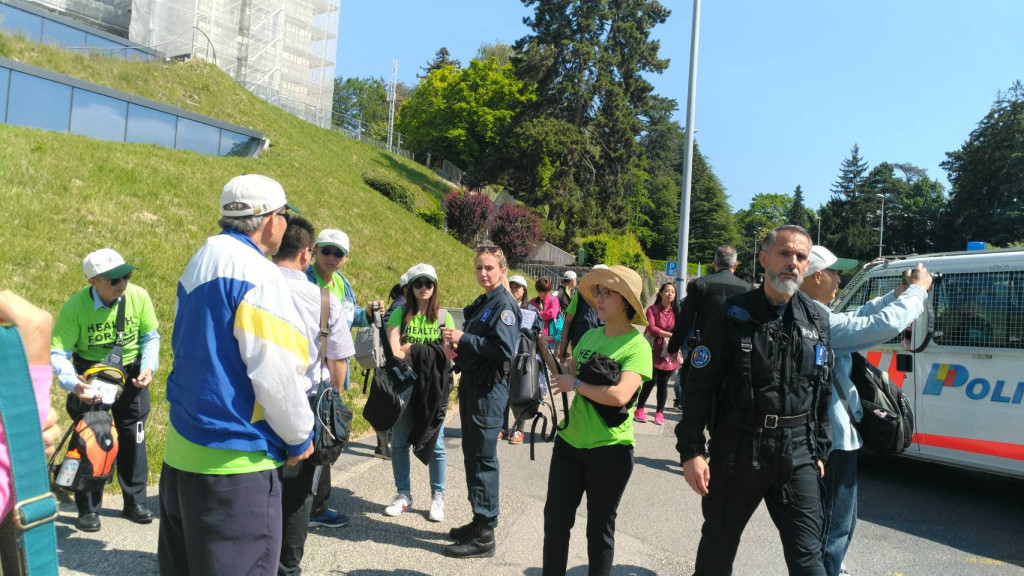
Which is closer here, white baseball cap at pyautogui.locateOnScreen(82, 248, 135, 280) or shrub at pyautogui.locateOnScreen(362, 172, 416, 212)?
white baseball cap at pyautogui.locateOnScreen(82, 248, 135, 280)

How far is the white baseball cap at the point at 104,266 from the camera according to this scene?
4.47 metres

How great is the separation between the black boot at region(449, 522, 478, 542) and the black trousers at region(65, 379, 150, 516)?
225 cm

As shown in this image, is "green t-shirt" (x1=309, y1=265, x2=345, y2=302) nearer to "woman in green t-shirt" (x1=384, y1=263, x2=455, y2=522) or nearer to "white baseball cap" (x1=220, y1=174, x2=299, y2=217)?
"woman in green t-shirt" (x1=384, y1=263, x2=455, y2=522)

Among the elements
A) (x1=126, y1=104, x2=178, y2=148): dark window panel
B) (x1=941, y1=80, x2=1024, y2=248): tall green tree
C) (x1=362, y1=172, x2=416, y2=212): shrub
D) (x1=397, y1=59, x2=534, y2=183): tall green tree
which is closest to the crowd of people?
(x1=126, y1=104, x2=178, y2=148): dark window panel

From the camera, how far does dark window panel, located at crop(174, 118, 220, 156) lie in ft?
78.1

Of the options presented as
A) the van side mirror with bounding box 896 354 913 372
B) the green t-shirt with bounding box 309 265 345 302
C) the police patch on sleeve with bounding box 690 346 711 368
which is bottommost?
the van side mirror with bounding box 896 354 913 372

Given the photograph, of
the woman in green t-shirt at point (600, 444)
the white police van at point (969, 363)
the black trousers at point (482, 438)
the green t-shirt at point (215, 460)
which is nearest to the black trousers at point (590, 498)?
the woman in green t-shirt at point (600, 444)

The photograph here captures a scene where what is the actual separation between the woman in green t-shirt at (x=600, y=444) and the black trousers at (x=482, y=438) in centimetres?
98

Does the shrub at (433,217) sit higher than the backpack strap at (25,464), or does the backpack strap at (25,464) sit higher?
the shrub at (433,217)

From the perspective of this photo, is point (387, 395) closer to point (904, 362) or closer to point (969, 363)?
point (904, 362)

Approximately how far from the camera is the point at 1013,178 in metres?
55.4

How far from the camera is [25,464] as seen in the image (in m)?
1.46

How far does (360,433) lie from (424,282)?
3.21m

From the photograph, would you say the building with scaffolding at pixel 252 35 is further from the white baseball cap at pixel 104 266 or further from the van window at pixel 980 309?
the van window at pixel 980 309
